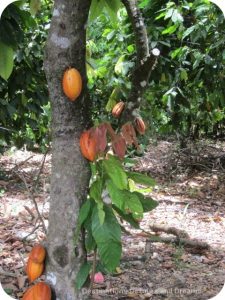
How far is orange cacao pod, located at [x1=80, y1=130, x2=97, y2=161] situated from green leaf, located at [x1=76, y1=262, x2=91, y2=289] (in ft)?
0.85

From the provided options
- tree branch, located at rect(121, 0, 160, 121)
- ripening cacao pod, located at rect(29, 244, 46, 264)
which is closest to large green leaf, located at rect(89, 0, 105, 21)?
tree branch, located at rect(121, 0, 160, 121)

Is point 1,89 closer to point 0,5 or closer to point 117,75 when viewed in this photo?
point 117,75

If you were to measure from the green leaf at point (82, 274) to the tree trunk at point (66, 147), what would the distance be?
0.02 metres

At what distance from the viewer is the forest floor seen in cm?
126

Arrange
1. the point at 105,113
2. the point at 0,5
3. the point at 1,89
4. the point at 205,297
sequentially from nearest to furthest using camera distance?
the point at 0,5 → the point at 205,297 → the point at 105,113 → the point at 1,89

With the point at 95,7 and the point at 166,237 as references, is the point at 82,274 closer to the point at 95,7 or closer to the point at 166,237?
the point at 166,237

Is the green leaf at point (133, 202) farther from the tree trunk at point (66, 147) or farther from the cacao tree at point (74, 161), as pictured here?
the tree trunk at point (66, 147)

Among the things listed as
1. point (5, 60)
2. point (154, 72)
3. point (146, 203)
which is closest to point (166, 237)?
point (146, 203)

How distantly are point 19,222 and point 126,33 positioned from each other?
953 millimetres

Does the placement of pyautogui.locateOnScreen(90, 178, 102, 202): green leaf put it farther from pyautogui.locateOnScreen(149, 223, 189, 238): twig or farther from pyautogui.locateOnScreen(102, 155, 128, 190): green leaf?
pyautogui.locateOnScreen(149, 223, 189, 238): twig

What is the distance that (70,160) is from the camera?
1.08 meters

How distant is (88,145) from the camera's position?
3.39ft

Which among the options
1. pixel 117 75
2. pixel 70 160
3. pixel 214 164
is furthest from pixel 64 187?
pixel 214 164

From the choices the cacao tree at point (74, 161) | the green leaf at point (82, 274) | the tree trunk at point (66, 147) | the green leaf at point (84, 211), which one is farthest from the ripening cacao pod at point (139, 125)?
the green leaf at point (82, 274)
